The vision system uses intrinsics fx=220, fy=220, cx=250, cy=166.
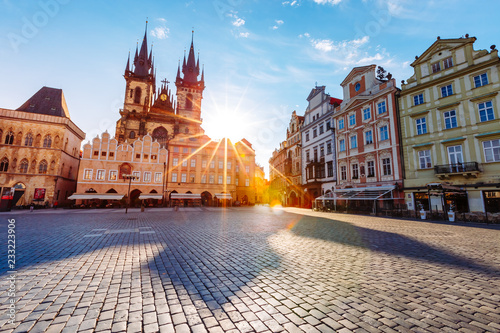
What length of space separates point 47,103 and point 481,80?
61.3m

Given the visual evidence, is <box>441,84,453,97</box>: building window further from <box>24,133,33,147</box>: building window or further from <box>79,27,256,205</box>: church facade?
<box>24,133,33,147</box>: building window

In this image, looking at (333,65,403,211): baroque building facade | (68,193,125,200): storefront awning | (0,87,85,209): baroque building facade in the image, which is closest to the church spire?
(0,87,85,209): baroque building facade

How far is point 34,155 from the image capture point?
35000 mm

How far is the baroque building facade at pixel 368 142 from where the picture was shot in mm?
23922

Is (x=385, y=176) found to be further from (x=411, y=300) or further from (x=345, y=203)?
(x=411, y=300)

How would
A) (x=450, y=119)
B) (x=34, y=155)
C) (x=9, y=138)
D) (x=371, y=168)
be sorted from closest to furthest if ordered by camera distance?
1. (x=450, y=119)
2. (x=371, y=168)
3. (x=9, y=138)
4. (x=34, y=155)

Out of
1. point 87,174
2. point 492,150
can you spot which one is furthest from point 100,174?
point 492,150

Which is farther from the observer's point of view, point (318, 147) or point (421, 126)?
point (318, 147)

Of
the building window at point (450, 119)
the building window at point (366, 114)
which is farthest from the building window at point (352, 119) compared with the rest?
the building window at point (450, 119)

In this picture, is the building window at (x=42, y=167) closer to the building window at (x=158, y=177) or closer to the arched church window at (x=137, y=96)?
the building window at (x=158, y=177)

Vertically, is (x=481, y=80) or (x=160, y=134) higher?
(x=160, y=134)

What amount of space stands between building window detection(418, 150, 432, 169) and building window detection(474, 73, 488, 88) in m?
6.58

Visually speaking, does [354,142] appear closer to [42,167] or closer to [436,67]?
[436,67]

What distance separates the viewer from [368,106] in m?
27.3
